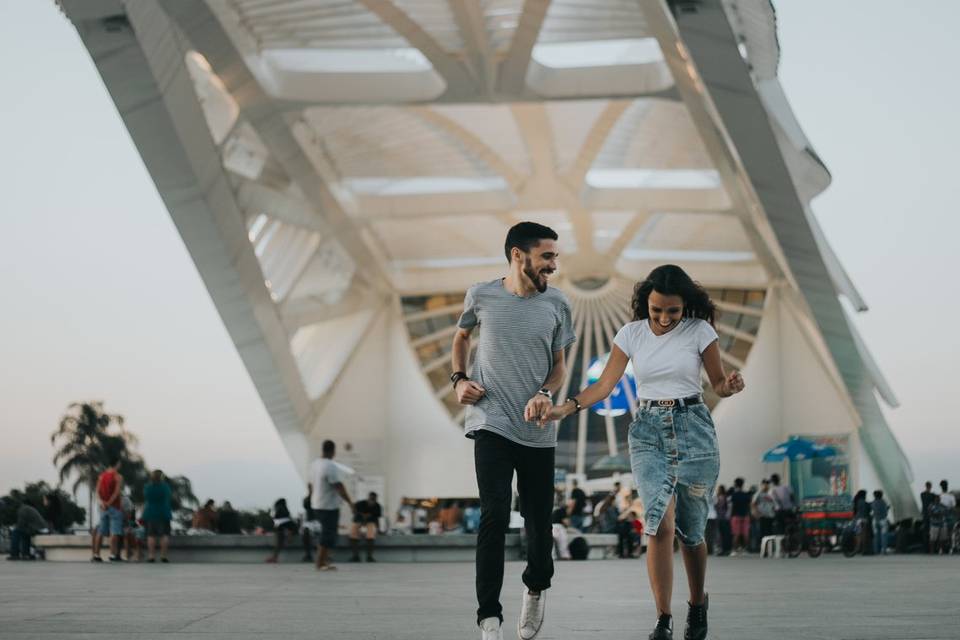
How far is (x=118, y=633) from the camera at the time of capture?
5254mm

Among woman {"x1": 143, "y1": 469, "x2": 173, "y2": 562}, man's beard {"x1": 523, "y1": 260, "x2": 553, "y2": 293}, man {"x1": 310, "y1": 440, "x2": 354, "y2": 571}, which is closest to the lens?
man's beard {"x1": 523, "y1": 260, "x2": 553, "y2": 293}

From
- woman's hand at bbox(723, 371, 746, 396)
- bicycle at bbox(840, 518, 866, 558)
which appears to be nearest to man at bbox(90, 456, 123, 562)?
bicycle at bbox(840, 518, 866, 558)

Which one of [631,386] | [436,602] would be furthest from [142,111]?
[631,386]

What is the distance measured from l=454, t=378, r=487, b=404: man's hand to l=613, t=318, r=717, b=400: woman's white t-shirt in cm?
70

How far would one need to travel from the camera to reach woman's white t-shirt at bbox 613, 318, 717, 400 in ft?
17.4

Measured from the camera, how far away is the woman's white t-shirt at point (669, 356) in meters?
5.29

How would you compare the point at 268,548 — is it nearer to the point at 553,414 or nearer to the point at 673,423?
the point at 673,423

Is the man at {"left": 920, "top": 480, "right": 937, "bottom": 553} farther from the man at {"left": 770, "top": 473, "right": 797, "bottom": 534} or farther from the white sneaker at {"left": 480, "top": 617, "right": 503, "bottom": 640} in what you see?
the white sneaker at {"left": 480, "top": 617, "right": 503, "bottom": 640}

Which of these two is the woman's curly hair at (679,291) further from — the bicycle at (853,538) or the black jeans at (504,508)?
the bicycle at (853,538)

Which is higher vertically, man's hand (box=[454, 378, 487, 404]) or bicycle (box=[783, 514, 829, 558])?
man's hand (box=[454, 378, 487, 404])

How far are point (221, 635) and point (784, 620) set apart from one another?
2.43 metres

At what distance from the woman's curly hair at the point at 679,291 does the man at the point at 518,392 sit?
15.6 inches

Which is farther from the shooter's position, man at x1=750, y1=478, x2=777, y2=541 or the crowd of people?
man at x1=750, y1=478, x2=777, y2=541

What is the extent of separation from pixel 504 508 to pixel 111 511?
12.7 metres
